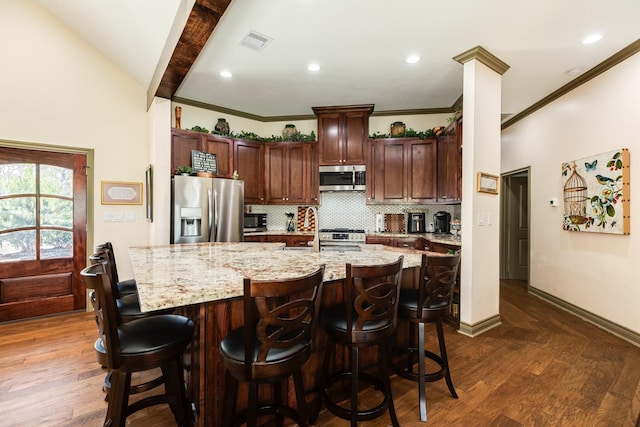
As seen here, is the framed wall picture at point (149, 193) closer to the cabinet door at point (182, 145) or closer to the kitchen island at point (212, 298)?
the cabinet door at point (182, 145)

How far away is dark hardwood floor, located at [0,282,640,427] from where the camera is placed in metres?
1.77

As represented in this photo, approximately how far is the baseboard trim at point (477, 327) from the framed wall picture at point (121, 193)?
4365 millimetres

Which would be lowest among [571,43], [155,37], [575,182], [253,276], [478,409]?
[478,409]

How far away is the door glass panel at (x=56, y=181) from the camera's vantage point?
3.49m

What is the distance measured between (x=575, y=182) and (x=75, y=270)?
6340 mm

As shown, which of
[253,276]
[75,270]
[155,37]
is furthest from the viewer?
[75,270]

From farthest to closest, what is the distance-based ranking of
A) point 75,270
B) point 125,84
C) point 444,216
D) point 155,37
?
point 444,216 → point 125,84 → point 75,270 → point 155,37

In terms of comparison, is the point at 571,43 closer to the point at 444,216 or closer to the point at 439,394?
the point at 444,216

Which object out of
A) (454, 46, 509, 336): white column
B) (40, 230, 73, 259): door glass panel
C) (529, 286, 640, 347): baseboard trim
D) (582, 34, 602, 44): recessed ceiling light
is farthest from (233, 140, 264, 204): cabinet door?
(529, 286, 640, 347): baseboard trim

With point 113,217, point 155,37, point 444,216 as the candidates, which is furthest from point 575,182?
point 113,217

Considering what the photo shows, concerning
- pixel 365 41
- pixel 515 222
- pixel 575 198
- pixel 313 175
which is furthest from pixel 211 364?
pixel 515 222

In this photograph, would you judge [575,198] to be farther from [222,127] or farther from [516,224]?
[222,127]

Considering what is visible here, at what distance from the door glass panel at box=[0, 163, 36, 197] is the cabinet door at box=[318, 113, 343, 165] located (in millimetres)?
3698

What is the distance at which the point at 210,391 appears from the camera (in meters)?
1.43
